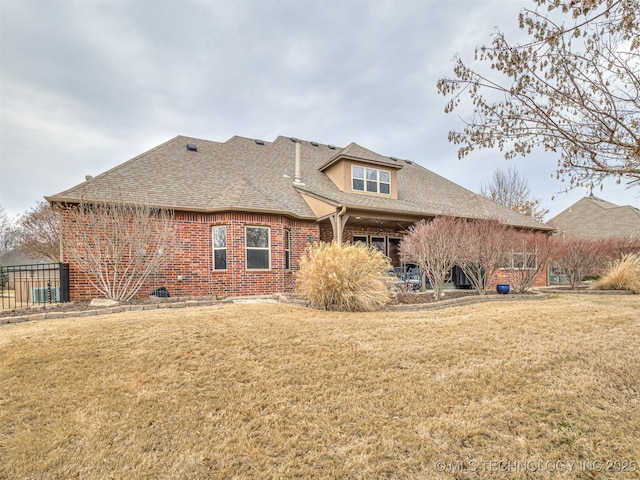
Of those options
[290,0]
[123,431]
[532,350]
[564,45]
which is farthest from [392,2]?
[123,431]

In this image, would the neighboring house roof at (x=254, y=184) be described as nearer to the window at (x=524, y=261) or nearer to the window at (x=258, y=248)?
the window at (x=258, y=248)

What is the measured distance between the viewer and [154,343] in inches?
170

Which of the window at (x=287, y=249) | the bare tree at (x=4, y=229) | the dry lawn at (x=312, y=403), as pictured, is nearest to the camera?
the dry lawn at (x=312, y=403)

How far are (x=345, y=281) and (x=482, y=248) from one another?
16.8 feet

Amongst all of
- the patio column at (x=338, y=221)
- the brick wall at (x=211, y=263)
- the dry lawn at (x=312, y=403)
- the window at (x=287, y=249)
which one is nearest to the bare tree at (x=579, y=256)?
the patio column at (x=338, y=221)

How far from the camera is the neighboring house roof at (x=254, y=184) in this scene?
10289 mm

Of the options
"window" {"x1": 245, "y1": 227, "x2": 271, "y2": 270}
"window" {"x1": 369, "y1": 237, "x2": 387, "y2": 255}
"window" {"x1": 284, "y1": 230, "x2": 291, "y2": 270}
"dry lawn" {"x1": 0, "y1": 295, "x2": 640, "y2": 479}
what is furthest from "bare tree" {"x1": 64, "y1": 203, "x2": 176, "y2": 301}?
"window" {"x1": 369, "y1": 237, "x2": 387, "y2": 255}

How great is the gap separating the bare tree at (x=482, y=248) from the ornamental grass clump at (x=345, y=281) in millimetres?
3474

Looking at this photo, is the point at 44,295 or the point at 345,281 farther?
the point at 44,295

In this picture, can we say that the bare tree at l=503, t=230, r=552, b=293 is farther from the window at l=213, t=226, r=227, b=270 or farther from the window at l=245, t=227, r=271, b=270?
the window at l=213, t=226, r=227, b=270

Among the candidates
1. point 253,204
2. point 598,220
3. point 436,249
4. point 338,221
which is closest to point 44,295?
point 253,204

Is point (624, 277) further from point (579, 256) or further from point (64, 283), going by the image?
point (64, 283)

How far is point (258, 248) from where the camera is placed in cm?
1066

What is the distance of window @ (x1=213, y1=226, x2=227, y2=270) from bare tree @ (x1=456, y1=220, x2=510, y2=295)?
7.27 meters
